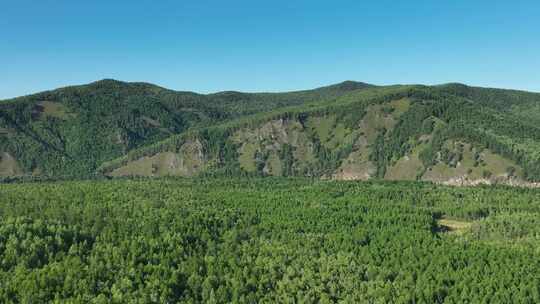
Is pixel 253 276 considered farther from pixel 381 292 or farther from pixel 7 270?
pixel 7 270

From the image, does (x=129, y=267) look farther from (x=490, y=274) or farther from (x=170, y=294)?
(x=490, y=274)

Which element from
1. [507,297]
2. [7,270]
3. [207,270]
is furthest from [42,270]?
[507,297]

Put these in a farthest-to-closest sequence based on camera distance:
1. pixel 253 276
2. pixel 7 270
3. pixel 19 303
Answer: pixel 253 276
pixel 7 270
pixel 19 303

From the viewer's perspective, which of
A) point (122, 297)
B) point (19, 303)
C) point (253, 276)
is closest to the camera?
point (19, 303)

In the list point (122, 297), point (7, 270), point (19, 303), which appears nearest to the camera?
point (19, 303)

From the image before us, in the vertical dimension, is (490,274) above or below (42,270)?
below

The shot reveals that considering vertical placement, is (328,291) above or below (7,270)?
below

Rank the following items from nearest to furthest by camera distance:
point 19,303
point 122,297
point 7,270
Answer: point 19,303 < point 122,297 < point 7,270

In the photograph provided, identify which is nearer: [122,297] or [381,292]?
[122,297]

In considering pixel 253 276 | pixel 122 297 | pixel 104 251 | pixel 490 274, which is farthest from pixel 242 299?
pixel 490 274
